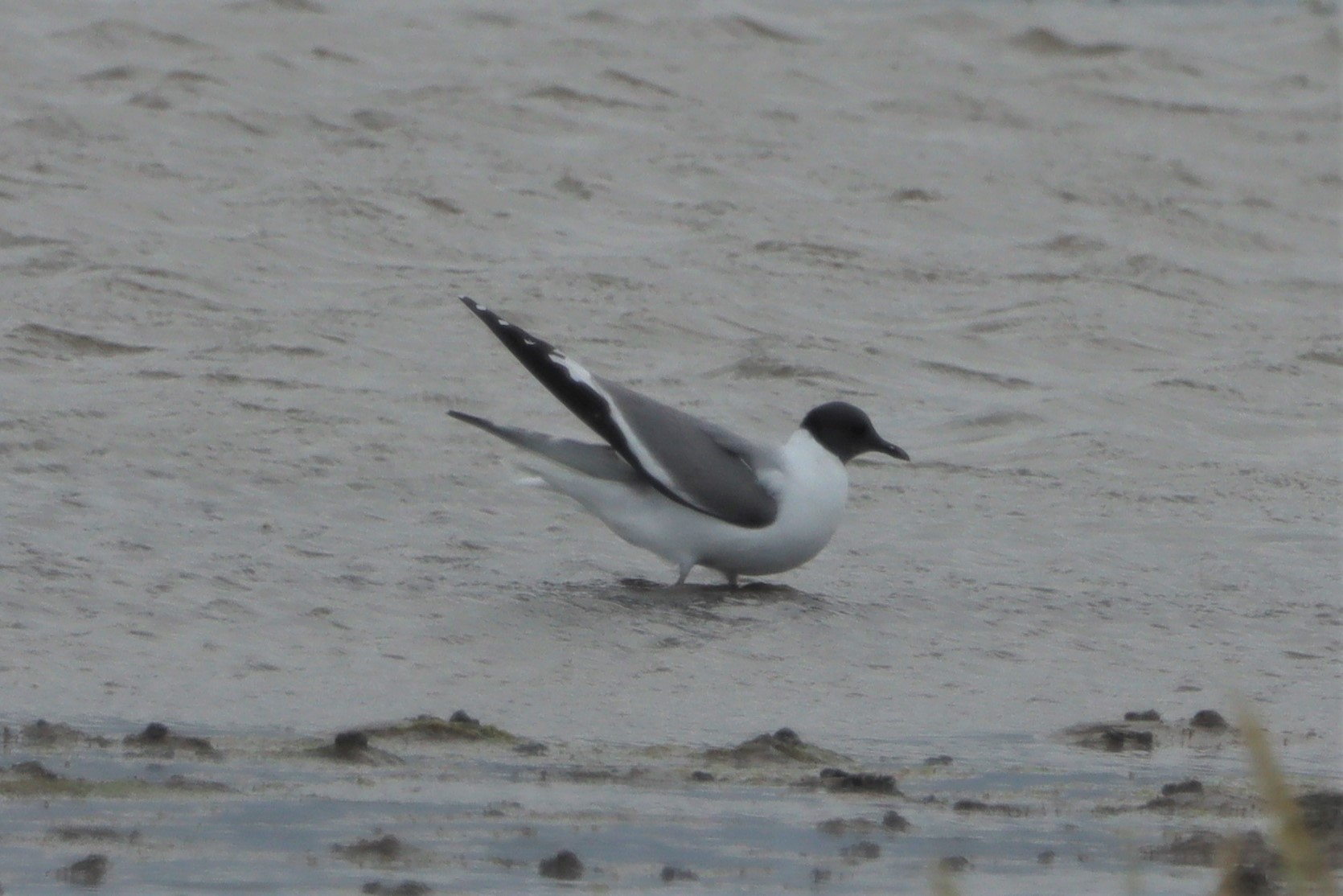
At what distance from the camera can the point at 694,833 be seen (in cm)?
427

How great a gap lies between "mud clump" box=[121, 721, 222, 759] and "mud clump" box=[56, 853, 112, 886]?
75cm

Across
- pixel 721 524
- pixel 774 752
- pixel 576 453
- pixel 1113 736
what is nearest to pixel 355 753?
pixel 774 752

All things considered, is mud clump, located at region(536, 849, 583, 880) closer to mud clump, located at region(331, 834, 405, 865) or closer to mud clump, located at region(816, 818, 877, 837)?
mud clump, located at region(331, 834, 405, 865)

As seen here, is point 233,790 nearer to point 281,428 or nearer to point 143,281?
point 281,428

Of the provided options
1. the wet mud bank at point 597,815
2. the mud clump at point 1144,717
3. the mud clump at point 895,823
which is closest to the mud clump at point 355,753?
the wet mud bank at point 597,815

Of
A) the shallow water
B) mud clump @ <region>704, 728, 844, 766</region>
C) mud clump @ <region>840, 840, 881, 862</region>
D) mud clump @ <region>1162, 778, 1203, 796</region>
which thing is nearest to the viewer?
mud clump @ <region>840, 840, 881, 862</region>

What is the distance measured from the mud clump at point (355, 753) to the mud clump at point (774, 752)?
624 millimetres

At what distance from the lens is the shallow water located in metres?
5.87

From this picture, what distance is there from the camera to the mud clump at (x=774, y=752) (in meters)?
4.85

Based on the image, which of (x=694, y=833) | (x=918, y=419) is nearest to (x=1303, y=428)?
(x=918, y=419)

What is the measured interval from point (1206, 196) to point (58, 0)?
6268mm

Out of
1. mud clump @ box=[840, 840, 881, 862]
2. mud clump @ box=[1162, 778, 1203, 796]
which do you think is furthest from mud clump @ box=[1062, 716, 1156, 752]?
mud clump @ box=[840, 840, 881, 862]

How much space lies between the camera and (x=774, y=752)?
4.89 meters

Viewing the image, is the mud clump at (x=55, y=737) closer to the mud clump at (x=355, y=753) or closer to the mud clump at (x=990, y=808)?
the mud clump at (x=355, y=753)
